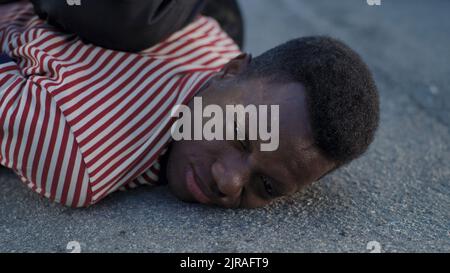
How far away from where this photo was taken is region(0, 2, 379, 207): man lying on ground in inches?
59.2

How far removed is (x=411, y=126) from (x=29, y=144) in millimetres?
1376

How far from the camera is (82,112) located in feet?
5.10

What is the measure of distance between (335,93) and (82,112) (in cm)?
61

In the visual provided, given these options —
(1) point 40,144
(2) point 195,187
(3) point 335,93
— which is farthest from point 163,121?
(3) point 335,93

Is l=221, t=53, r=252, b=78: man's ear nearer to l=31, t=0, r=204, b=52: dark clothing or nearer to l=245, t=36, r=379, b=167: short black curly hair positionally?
l=245, t=36, r=379, b=167: short black curly hair

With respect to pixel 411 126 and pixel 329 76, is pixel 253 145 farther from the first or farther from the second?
pixel 411 126

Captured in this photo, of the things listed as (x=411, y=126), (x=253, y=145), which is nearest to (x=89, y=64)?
(x=253, y=145)

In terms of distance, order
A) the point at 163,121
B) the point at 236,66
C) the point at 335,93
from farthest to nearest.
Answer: the point at 236,66 → the point at 163,121 → the point at 335,93

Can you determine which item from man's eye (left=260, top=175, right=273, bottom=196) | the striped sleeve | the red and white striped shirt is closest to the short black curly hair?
man's eye (left=260, top=175, right=273, bottom=196)

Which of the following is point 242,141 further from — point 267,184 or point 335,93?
point 335,93

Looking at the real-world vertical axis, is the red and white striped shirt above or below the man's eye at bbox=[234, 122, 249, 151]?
below

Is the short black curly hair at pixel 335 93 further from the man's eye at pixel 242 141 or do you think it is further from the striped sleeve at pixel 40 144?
the striped sleeve at pixel 40 144

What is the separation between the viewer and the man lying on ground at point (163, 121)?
59.2 inches

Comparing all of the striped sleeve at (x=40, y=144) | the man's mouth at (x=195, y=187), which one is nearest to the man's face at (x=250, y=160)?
the man's mouth at (x=195, y=187)
